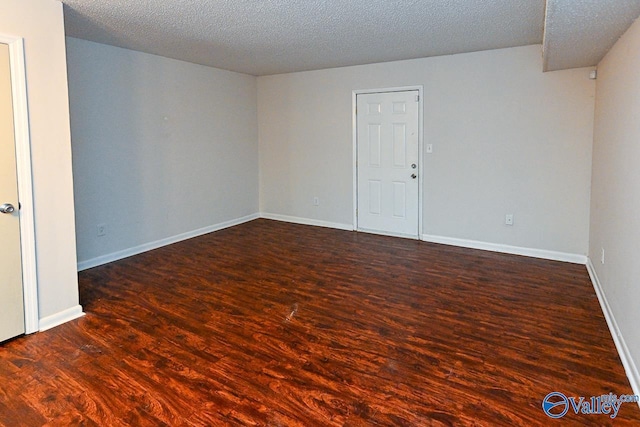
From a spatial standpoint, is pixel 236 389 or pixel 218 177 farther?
pixel 218 177

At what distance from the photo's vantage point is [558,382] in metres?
2.40

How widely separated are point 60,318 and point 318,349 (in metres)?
Answer: 1.97

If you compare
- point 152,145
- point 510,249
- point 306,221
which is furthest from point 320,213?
point 510,249

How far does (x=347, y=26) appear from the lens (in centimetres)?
382

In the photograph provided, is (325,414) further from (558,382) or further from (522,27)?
(522,27)

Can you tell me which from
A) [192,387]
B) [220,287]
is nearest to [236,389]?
[192,387]

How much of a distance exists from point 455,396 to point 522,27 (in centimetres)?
326

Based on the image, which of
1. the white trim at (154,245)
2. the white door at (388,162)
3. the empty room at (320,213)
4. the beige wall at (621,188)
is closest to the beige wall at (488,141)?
the empty room at (320,213)

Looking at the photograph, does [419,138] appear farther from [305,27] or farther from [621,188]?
[621,188]

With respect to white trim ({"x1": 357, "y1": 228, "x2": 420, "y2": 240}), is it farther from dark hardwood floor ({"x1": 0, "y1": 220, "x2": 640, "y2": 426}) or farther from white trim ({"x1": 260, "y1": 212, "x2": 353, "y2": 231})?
dark hardwood floor ({"x1": 0, "y1": 220, "x2": 640, "y2": 426})

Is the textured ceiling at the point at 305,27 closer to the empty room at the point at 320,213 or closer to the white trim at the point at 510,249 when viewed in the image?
the empty room at the point at 320,213

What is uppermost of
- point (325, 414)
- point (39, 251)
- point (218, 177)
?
point (218, 177)

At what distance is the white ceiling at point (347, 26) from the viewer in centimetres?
305

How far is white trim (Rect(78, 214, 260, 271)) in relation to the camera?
460 cm
